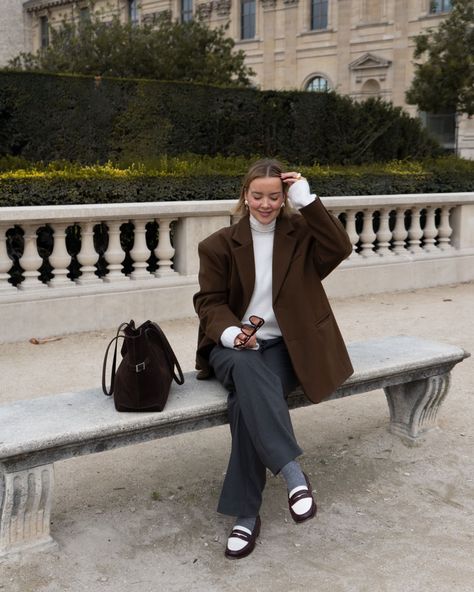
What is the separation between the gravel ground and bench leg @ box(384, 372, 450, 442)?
0.24 ft

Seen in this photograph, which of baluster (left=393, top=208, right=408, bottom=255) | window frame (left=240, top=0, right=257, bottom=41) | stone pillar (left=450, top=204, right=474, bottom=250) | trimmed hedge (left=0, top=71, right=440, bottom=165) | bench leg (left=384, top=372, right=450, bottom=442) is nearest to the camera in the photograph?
bench leg (left=384, top=372, right=450, bottom=442)

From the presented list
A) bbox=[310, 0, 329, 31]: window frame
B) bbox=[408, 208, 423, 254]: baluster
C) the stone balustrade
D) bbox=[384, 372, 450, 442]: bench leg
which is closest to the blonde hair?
bbox=[384, 372, 450, 442]: bench leg

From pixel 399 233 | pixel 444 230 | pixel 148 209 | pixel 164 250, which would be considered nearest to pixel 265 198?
pixel 148 209

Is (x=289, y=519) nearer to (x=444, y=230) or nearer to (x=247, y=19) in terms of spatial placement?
(x=444, y=230)

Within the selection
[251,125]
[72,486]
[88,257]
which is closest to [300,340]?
[72,486]

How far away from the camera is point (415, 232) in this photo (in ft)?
28.8

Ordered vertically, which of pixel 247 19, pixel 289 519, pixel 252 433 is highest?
pixel 247 19

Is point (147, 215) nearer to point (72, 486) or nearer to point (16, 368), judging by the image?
point (16, 368)

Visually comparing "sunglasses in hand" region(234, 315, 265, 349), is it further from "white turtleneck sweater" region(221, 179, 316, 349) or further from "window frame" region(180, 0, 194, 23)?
"window frame" region(180, 0, 194, 23)

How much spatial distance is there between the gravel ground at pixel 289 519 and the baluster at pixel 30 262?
57.2 inches

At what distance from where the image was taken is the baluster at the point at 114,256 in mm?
6727

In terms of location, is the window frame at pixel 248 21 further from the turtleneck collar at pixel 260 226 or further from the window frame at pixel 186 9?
the turtleneck collar at pixel 260 226

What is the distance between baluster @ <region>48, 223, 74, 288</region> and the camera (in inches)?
255

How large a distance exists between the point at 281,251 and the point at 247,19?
41298mm
